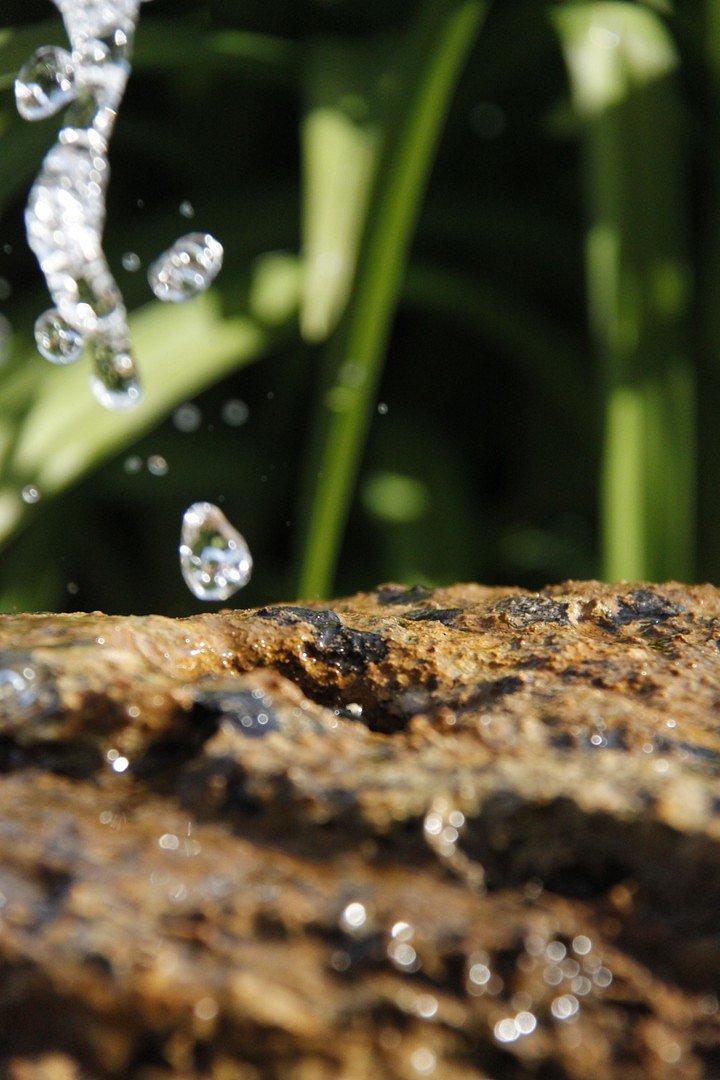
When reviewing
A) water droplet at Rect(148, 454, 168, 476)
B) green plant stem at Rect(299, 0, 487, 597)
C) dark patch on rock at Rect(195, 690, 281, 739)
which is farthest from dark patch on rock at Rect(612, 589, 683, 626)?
water droplet at Rect(148, 454, 168, 476)

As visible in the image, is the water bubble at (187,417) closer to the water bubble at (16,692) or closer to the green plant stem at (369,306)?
the green plant stem at (369,306)

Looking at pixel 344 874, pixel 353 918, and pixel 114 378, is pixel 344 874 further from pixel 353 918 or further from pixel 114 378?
pixel 114 378

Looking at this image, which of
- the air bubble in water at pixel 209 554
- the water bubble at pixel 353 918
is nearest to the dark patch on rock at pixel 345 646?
the water bubble at pixel 353 918

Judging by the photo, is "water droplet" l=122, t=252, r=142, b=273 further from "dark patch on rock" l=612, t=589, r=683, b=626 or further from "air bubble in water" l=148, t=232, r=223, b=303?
"dark patch on rock" l=612, t=589, r=683, b=626

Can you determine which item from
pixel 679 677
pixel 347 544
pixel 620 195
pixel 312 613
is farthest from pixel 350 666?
pixel 347 544

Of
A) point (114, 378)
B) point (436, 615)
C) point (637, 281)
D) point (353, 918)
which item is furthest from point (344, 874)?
point (637, 281)

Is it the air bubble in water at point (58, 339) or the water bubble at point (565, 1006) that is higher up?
the air bubble in water at point (58, 339)
